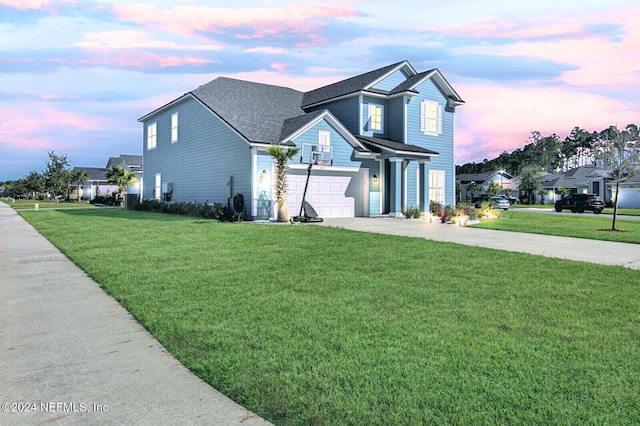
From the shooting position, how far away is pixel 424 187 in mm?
24547

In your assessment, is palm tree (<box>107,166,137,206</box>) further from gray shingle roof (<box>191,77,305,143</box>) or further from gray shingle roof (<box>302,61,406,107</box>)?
gray shingle roof (<box>302,61,406,107</box>)

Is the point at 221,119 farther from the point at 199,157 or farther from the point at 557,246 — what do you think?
the point at 557,246

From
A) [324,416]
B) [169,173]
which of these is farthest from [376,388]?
[169,173]

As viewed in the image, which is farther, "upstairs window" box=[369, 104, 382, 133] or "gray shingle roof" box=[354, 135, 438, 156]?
"upstairs window" box=[369, 104, 382, 133]

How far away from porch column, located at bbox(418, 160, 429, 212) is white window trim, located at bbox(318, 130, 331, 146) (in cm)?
625

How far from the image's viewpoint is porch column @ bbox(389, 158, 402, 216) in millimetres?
22297

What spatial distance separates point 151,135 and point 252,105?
10969 millimetres

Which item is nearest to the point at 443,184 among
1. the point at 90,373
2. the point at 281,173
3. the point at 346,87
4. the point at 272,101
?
the point at 346,87

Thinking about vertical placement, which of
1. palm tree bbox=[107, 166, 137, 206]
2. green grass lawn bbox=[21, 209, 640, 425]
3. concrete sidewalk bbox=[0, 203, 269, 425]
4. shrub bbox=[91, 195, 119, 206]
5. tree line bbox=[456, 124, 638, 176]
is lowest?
concrete sidewalk bbox=[0, 203, 269, 425]

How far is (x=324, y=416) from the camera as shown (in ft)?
9.68

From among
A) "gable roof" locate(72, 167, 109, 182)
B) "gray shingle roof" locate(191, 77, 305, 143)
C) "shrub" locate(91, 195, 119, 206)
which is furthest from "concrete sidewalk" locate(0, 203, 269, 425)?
"gable roof" locate(72, 167, 109, 182)

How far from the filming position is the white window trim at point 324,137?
20750mm

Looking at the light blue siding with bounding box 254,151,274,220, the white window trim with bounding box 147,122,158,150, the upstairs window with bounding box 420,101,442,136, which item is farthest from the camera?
the white window trim with bounding box 147,122,158,150

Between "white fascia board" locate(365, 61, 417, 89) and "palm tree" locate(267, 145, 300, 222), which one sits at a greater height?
"white fascia board" locate(365, 61, 417, 89)
